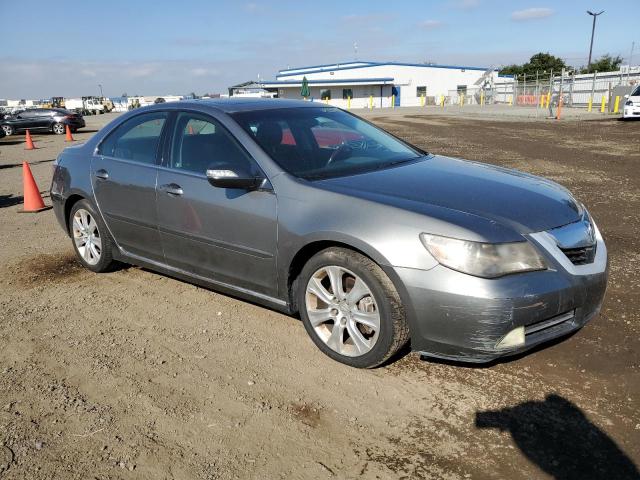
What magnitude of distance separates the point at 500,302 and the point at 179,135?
2721 mm

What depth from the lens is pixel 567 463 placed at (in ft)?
7.95

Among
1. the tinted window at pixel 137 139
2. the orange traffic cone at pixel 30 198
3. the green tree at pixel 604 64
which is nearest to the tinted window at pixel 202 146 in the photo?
the tinted window at pixel 137 139

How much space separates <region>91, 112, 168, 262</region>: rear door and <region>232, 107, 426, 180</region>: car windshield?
88cm

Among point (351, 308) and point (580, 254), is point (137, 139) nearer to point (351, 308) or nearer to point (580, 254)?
point (351, 308)

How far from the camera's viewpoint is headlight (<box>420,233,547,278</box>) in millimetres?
2809

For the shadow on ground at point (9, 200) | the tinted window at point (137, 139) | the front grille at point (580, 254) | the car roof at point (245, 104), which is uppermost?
the car roof at point (245, 104)

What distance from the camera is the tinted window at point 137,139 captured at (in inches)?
173

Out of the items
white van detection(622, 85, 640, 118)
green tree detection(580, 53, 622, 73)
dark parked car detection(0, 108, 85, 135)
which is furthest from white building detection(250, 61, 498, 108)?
white van detection(622, 85, 640, 118)

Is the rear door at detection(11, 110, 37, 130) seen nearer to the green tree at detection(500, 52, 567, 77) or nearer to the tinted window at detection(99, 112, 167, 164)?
the tinted window at detection(99, 112, 167, 164)

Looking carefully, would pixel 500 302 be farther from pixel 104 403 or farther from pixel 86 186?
pixel 86 186

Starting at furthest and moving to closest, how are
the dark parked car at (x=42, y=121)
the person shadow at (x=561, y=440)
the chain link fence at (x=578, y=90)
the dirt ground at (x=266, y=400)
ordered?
the chain link fence at (x=578, y=90) → the dark parked car at (x=42, y=121) → the dirt ground at (x=266, y=400) → the person shadow at (x=561, y=440)

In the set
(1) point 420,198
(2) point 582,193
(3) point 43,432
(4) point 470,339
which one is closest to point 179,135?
(1) point 420,198

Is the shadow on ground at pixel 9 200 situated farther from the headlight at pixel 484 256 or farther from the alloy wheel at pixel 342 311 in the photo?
the headlight at pixel 484 256

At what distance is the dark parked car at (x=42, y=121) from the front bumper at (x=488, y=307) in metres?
28.4
